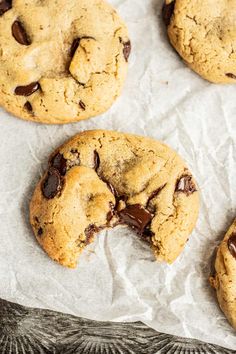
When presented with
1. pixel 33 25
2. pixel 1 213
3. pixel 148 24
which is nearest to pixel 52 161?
pixel 1 213

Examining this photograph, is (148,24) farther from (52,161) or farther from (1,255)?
(1,255)

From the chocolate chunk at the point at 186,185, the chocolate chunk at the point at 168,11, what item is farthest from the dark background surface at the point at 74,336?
the chocolate chunk at the point at 168,11

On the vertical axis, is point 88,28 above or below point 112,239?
above

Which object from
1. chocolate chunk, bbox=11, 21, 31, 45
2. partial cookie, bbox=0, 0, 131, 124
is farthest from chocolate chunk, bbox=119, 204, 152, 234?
chocolate chunk, bbox=11, 21, 31, 45

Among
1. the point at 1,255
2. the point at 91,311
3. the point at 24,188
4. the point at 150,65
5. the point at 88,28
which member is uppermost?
the point at 88,28

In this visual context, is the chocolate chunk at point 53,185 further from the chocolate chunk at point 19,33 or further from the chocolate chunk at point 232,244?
the chocolate chunk at point 232,244

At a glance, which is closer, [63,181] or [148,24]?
[63,181]

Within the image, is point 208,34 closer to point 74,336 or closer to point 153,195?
point 153,195
